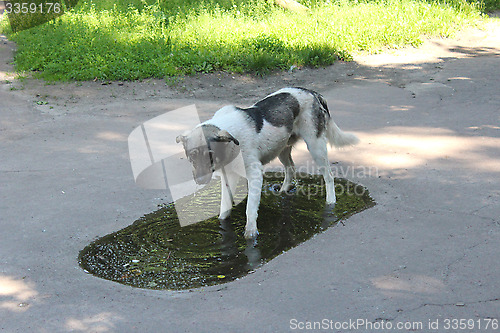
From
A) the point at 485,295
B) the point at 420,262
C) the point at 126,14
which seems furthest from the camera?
the point at 126,14

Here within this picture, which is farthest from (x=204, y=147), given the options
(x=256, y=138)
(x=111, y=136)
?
(x=111, y=136)

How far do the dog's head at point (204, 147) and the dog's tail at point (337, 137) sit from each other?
1593 millimetres

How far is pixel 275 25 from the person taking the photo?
13.2m

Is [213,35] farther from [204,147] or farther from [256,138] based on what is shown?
[204,147]

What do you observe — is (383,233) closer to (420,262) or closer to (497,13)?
(420,262)

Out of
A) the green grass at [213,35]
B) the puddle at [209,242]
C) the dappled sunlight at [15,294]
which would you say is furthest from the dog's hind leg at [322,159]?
the green grass at [213,35]

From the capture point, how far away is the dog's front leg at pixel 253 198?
532 cm

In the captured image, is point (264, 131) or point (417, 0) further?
point (417, 0)

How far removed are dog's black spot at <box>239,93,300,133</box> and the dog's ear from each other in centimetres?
49

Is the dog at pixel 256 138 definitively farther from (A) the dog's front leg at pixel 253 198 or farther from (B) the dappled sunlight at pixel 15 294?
(B) the dappled sunlight at pixel 15 294

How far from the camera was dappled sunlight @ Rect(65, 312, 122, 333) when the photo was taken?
12.7 feet

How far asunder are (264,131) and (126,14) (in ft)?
32.9

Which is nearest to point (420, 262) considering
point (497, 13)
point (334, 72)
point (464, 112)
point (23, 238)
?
point (23, 238)

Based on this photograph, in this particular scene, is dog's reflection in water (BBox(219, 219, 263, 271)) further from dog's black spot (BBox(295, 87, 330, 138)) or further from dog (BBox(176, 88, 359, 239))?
dog's black spot (BBox(295, 87, 330, 138))
